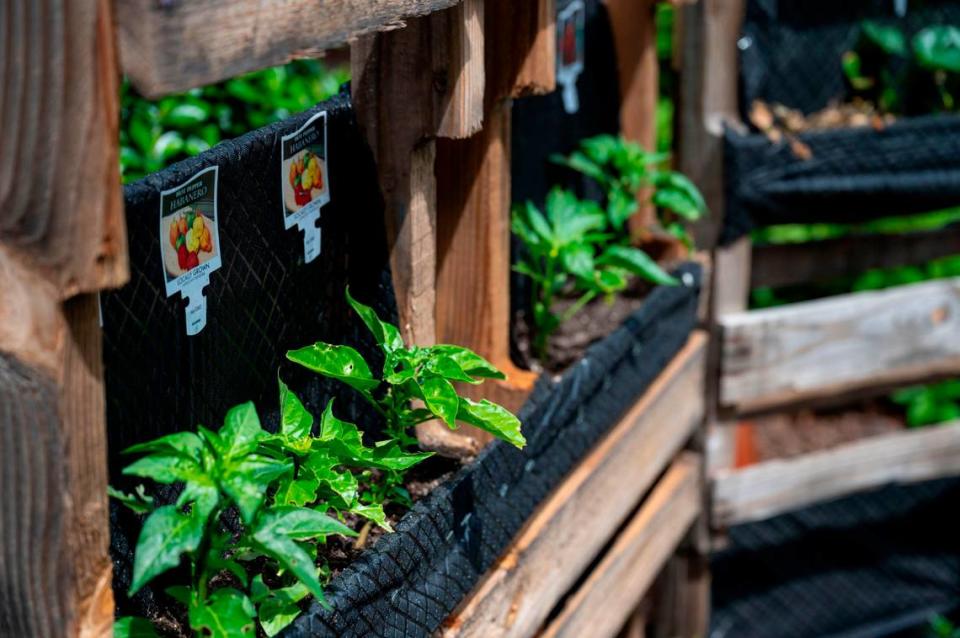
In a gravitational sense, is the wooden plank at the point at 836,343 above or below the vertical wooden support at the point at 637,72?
A: below

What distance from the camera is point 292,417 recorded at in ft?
5.13

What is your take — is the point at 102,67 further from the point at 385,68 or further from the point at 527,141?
the point at 527,141

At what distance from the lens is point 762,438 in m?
4.59

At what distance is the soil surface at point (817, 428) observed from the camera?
4582 mm

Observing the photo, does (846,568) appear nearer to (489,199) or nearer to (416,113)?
(489,199)

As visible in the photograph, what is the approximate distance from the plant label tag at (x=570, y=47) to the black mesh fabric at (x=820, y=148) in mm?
585

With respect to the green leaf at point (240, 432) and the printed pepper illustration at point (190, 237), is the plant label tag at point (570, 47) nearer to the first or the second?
the printed pepper illustration at point (190, 237)

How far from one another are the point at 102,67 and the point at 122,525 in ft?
2.29

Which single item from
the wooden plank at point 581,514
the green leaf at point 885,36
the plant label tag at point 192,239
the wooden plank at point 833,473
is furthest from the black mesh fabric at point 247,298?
the green leaf at point 885,36

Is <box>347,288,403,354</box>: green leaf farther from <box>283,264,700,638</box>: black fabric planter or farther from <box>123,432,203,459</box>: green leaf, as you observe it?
<box>123,432,203,459</box>: green leaf

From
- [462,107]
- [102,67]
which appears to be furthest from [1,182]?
[462,107]

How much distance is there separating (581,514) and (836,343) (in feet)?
4.84

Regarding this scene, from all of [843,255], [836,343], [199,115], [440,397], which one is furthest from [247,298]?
[843,255]

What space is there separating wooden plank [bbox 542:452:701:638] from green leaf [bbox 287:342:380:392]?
0.95 meters
